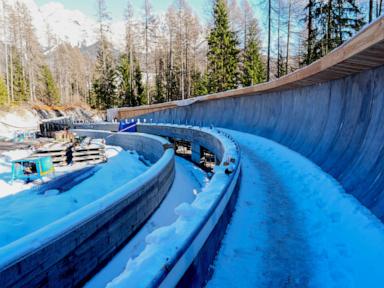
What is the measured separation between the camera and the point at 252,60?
41688 millimetres

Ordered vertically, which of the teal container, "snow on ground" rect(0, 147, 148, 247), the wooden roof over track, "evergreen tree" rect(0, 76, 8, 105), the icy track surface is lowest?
"snow on ground" rect(0, 147, 148, 247)

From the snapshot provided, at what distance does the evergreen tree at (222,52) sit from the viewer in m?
37.8

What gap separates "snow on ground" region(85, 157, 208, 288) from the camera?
662 centimetres

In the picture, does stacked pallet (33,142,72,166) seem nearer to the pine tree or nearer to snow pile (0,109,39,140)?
snow pile (0,109,39,140)

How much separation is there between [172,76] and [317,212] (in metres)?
46.6

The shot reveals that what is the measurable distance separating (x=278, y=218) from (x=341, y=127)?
3.33m

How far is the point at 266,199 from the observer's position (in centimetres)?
620

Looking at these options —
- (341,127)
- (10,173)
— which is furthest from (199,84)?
(341,127)

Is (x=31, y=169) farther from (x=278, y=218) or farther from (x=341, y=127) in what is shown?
(x=341, y=127)

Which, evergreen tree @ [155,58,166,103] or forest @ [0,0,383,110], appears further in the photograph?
evergreen tree @ [155,58,166,103]

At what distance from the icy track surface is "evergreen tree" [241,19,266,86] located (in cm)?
3446

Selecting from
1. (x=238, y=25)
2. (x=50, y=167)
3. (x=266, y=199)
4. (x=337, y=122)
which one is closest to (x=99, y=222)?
(x=266, y=199)

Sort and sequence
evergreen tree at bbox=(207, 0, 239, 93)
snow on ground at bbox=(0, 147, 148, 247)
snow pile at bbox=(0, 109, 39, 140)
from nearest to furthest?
snow on ground at bbox=(0, 147, 148, 247)
snow pile at bbox=(0, 109, 39, 140)
evergreen tree at bbox=(207, 0, 239, 93)

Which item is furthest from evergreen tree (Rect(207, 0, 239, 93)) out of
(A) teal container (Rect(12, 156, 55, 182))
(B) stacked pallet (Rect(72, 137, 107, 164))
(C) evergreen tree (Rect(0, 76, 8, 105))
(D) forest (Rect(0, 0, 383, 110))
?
(C) evergreen tree (Rect(0, 76, 8, 105))
